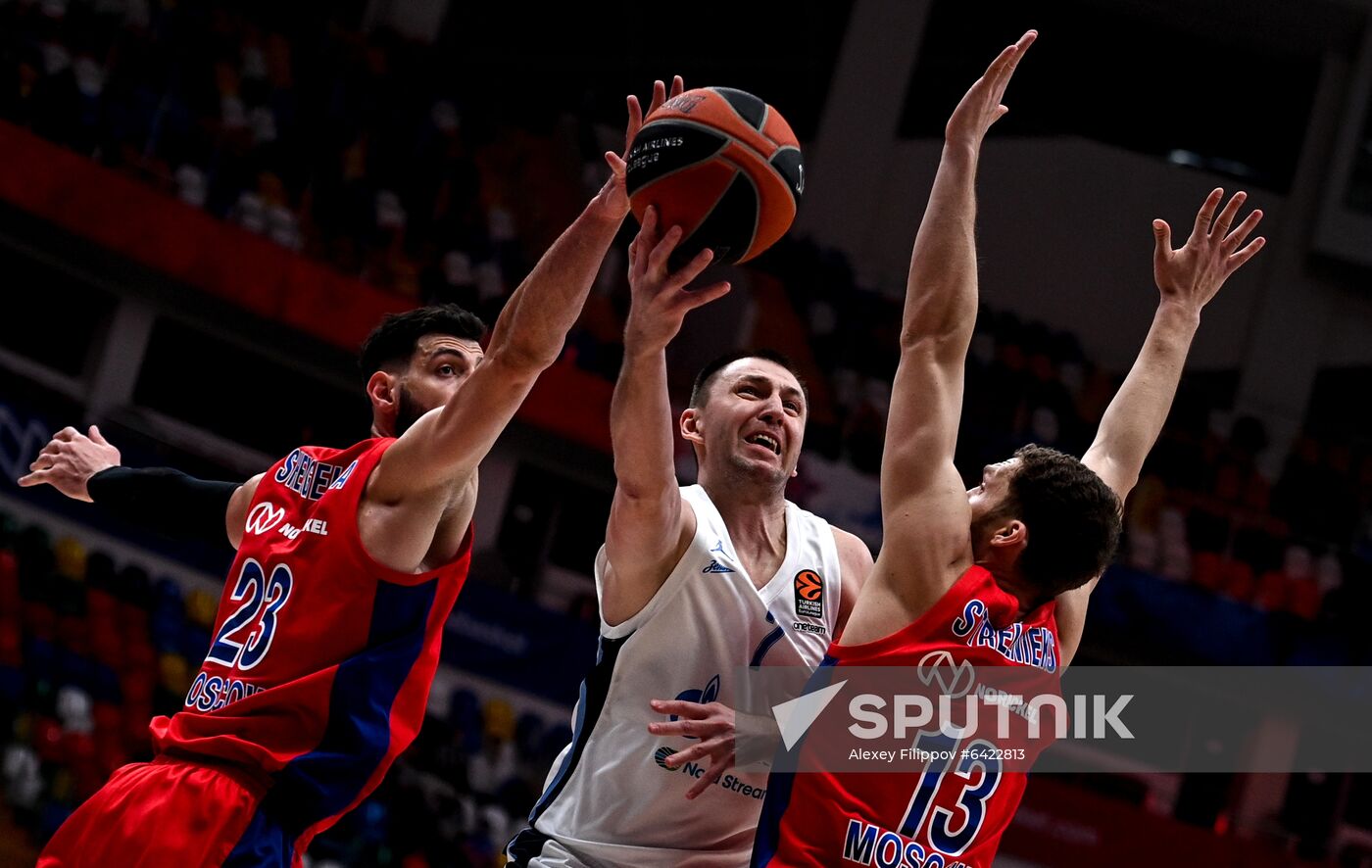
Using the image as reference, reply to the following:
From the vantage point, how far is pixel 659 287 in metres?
3.06

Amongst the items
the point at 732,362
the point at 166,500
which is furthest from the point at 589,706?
the point at 166,500

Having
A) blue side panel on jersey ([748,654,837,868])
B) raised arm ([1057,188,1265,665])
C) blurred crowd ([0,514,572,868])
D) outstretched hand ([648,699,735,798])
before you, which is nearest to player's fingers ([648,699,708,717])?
outstretched hand ([648,699,735,798])

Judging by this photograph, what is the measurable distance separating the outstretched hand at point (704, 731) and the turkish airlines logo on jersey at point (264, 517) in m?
1.20

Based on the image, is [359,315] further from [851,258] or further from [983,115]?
[983,115]

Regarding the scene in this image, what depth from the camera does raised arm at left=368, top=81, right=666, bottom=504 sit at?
130 inches

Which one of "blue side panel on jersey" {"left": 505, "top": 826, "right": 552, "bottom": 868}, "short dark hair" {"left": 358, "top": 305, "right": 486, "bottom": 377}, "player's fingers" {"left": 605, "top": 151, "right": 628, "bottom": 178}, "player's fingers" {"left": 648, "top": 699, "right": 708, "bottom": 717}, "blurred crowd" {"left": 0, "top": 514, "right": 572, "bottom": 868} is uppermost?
"player's fingers" {"left": 605, "top": 151, "right": 628, "bottom": 178}

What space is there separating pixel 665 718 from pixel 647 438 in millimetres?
873

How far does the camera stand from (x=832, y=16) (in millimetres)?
18391

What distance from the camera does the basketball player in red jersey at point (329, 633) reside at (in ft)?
10.9

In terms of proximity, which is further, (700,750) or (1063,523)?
(700,750)

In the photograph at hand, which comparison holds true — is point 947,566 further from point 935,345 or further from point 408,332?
point 408,332

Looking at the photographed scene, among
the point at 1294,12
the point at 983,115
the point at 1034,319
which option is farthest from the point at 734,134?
the point at 1294,12

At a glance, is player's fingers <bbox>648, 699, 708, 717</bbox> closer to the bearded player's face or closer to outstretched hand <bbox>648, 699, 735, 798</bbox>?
outstretched hand <bbox>648, 699, 735, 798</bbox>

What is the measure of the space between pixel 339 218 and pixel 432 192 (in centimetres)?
132
